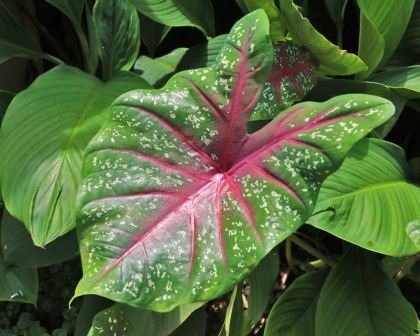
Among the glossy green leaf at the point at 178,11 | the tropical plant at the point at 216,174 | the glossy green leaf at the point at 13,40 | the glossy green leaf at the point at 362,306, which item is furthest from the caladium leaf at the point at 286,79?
the glossy green leaf at the point at 13,40

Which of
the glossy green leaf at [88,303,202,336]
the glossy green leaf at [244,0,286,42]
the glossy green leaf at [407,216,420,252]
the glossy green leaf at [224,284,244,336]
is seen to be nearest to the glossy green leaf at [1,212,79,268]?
the glossy green leaf at [88,303,202,336]

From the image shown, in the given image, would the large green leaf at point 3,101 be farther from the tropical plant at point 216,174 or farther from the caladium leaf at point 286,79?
the caladium leaf at point 286,79

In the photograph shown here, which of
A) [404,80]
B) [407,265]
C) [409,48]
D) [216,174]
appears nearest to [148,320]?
[216,174]

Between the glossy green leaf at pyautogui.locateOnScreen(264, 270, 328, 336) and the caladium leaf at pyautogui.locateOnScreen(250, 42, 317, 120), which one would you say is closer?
the caladium leaf at pyautogui.locateOnScreen(250, 42, 317, 120)

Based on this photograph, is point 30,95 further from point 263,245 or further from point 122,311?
point 263,245

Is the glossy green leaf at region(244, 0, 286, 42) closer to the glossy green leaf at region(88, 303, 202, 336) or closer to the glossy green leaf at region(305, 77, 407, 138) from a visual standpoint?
the glossy green leaf at region(305, 77, 407, 138)

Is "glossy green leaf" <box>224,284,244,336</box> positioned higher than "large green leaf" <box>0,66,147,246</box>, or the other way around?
"large green leaf" <box>0,66,147,246</box>

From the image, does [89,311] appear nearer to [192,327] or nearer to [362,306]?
[192,327]
